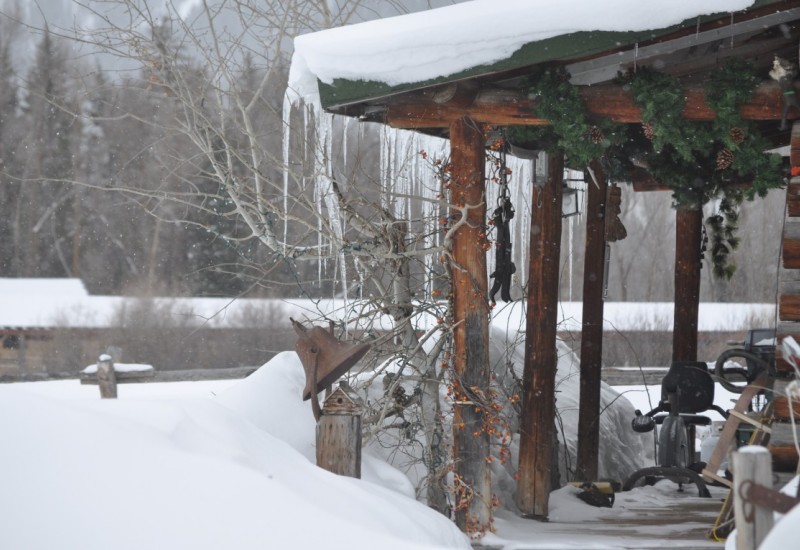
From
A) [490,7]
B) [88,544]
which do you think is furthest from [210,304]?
[88,544]

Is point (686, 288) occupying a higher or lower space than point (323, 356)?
higher

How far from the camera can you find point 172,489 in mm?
3855

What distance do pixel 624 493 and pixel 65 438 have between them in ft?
18.6

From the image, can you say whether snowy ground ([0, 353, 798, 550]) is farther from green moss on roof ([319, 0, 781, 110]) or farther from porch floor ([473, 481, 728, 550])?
green moss on roof ([319, 0, 781, 110])

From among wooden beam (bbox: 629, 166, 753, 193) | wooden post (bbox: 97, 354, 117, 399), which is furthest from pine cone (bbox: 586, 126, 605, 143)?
wooden post (bbox: 97, 354, 117, 399)

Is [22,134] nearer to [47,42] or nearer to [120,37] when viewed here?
[47,42]

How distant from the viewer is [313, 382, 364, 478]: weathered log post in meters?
5.33

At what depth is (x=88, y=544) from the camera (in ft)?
11.3

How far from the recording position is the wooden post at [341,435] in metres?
5.33

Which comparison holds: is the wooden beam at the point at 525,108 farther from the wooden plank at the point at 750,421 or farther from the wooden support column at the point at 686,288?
the wooden support column at the point at 686,288

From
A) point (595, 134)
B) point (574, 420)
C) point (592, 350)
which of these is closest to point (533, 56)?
point (595, 134)

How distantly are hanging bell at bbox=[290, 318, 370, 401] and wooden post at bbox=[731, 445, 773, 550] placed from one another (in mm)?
2811

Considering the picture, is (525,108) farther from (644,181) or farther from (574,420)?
(574,420)

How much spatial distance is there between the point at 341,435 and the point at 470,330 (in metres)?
1.25
